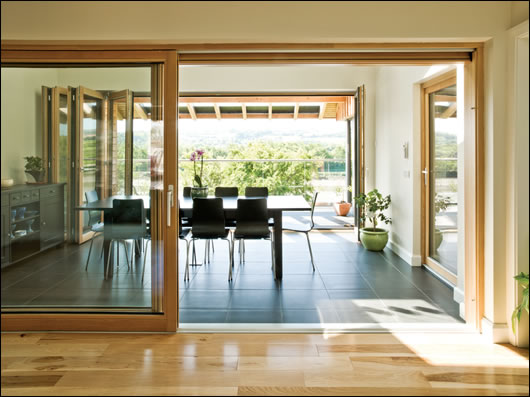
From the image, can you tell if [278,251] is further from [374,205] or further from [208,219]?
[374,205]

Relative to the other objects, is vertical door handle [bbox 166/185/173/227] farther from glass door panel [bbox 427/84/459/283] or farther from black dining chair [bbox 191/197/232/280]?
glass door panel [bbox 427/84/459/283]

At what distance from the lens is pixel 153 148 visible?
11.0 ft

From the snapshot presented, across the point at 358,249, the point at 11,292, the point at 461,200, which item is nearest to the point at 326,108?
the point at 358,249

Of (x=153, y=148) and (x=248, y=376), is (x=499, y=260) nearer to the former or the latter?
(x=248, y=376)

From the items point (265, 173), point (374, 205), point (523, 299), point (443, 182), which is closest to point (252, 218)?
point (443, 182)

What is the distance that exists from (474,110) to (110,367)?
284 centimetres

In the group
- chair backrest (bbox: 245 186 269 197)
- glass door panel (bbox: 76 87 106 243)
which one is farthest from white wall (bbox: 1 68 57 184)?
chair backrest (bbox: 245 186 269 197)

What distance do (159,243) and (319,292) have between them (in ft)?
5.47

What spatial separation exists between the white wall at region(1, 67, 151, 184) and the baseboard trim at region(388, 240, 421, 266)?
3556mm

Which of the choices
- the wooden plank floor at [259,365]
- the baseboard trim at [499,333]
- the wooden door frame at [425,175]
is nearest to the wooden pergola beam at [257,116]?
the wooden door frame at [425,175]

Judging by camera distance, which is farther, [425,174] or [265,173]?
[265,173]

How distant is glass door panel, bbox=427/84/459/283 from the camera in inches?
182

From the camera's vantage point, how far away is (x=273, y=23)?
10.2ft

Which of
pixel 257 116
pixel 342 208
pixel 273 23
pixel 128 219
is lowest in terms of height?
pixel 342 208
